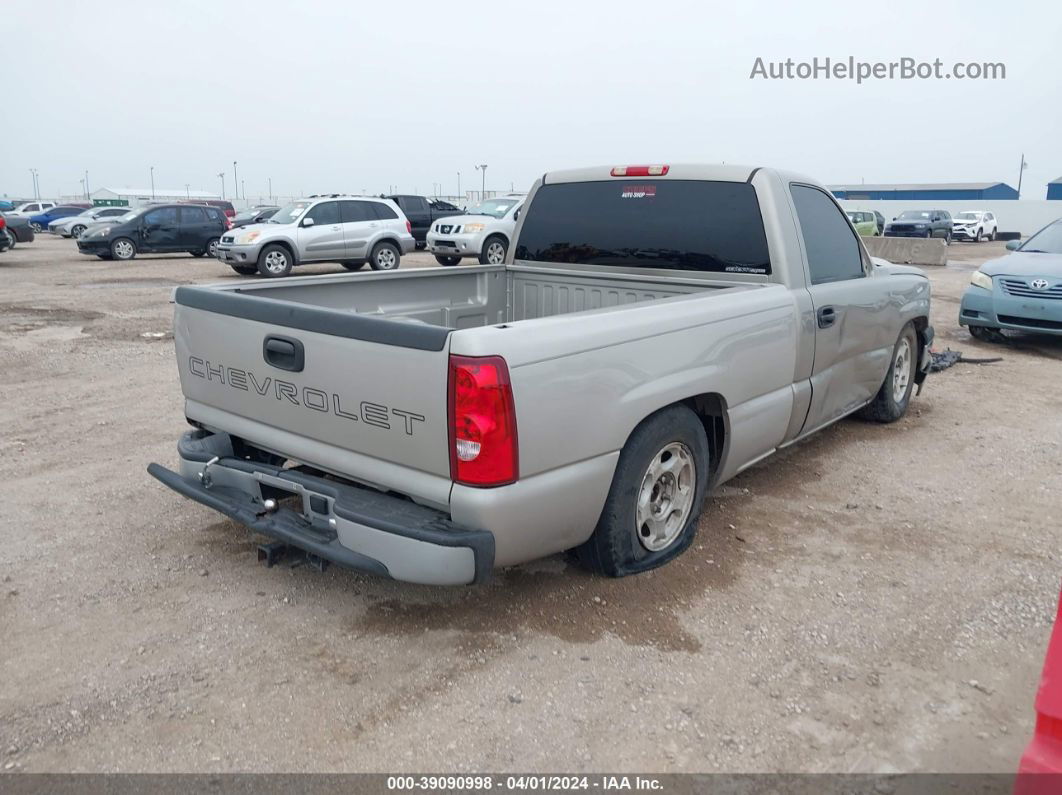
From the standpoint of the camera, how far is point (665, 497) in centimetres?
401

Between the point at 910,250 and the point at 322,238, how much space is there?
17.1 metres

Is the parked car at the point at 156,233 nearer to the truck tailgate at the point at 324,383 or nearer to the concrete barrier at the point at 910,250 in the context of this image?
the concrete barrier at the point at 910,250

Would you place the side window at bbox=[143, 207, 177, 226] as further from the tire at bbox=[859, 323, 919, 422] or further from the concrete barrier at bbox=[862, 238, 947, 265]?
the tire at bbox=[859, 323, 919, 422]

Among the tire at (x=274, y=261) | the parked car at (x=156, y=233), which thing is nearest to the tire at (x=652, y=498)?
the tire at (x=274, y=261)

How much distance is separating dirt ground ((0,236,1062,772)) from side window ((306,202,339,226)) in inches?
516

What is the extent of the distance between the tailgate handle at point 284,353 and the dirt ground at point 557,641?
1.05 m

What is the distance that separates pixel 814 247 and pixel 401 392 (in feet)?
9.75

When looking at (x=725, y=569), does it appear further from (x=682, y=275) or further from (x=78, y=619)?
(x=78, y=619)

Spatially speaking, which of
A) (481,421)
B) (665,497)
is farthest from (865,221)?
(481,421)

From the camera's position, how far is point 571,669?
127 inches

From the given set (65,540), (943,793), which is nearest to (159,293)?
(65,540)

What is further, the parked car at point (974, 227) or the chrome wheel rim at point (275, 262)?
the parked car at point (974, 227)

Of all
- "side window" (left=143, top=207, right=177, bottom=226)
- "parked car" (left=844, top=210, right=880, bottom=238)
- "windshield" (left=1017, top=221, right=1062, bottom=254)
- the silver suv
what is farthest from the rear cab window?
"parked car" (left=844, top=210, right=880, bottom=238)

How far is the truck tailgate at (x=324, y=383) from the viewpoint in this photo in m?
3.07
